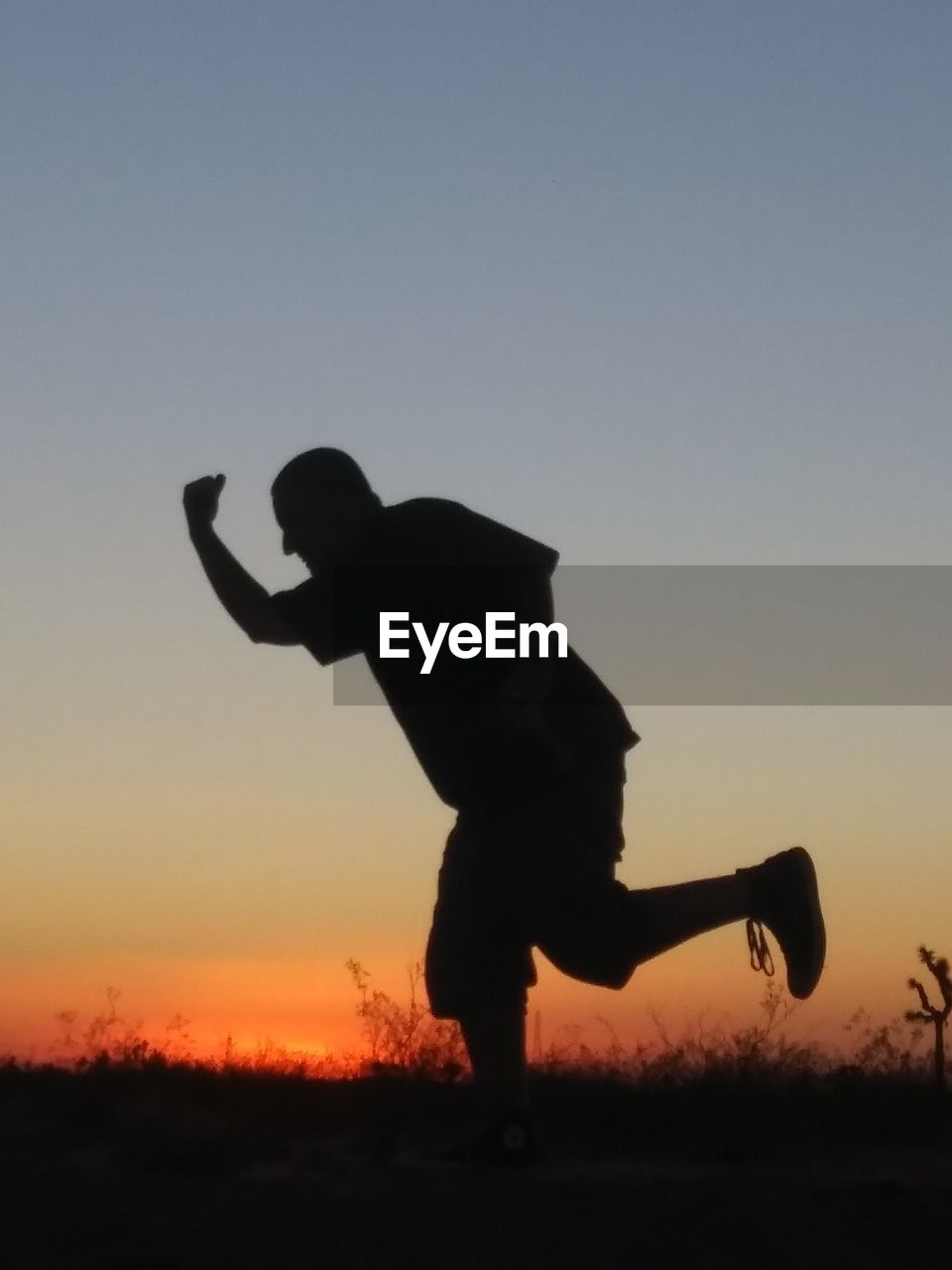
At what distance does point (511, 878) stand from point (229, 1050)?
2646 mm

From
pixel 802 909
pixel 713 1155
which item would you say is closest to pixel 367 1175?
pixel 713 1155

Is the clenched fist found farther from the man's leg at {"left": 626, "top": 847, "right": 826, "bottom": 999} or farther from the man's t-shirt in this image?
the man's leg at {"left": 626, "top": 847, "right": 826, "bottom": 999}

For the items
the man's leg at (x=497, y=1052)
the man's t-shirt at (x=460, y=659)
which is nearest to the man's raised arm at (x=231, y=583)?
the man's t-shirt at (x=460, y=659)

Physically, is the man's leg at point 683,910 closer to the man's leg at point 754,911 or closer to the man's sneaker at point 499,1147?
the man's leg at point 754,911

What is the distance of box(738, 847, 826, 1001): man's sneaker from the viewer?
5.66 metres

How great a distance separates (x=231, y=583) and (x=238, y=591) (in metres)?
0.04

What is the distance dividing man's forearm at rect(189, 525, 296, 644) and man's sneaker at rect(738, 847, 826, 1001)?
5.41 feet

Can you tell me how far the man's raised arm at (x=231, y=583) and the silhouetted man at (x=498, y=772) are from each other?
96 millimetres

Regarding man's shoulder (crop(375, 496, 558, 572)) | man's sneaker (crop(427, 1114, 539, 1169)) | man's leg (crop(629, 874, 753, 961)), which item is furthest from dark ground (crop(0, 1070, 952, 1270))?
man's shoulder (crop(375, 496, 558, 572))

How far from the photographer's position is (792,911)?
18.6ft

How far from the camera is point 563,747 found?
5.43 m

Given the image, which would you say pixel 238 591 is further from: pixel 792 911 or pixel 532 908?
pixel 792 911

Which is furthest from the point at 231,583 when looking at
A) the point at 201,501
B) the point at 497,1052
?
the point at 497,1052

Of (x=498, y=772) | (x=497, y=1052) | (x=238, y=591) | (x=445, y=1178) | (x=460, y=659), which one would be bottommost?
(x=445, y=1178)
